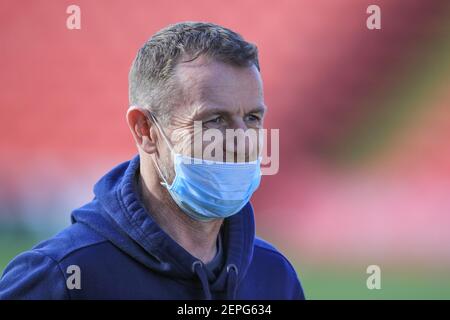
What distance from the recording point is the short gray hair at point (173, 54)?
5.84ft

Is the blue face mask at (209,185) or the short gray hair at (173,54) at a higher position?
the short gray hair at (173,54)

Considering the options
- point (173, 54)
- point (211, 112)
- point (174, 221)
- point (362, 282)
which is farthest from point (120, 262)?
point (362, 282)

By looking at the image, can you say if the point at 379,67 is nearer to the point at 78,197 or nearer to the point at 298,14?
the point at 298,14

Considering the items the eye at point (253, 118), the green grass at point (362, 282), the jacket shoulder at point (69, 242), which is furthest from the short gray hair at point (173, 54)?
the green grass at point (362, 282)

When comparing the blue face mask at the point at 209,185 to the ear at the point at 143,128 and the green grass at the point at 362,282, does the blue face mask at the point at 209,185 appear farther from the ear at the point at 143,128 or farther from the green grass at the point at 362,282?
the green grass at the point at 362,282

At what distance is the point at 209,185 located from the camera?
1.89 m

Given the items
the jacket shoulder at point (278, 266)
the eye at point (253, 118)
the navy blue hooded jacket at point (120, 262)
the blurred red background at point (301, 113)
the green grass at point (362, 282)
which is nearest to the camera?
the navy blue hooded jacket at point (120, 262)

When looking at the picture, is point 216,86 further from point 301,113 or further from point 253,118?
point 301,113

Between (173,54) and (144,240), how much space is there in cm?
47

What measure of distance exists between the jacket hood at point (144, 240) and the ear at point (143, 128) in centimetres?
7

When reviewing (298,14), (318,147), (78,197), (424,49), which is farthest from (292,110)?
(78,197)

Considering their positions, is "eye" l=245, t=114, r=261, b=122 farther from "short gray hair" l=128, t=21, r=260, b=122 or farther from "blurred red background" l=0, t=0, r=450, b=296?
"blurred red background" l=0, t=0, r=450, b=296

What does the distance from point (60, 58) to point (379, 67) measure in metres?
1.95

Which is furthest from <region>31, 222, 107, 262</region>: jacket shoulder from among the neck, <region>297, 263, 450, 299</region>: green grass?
<region>297, 263, 450, 299</region>: green grass
